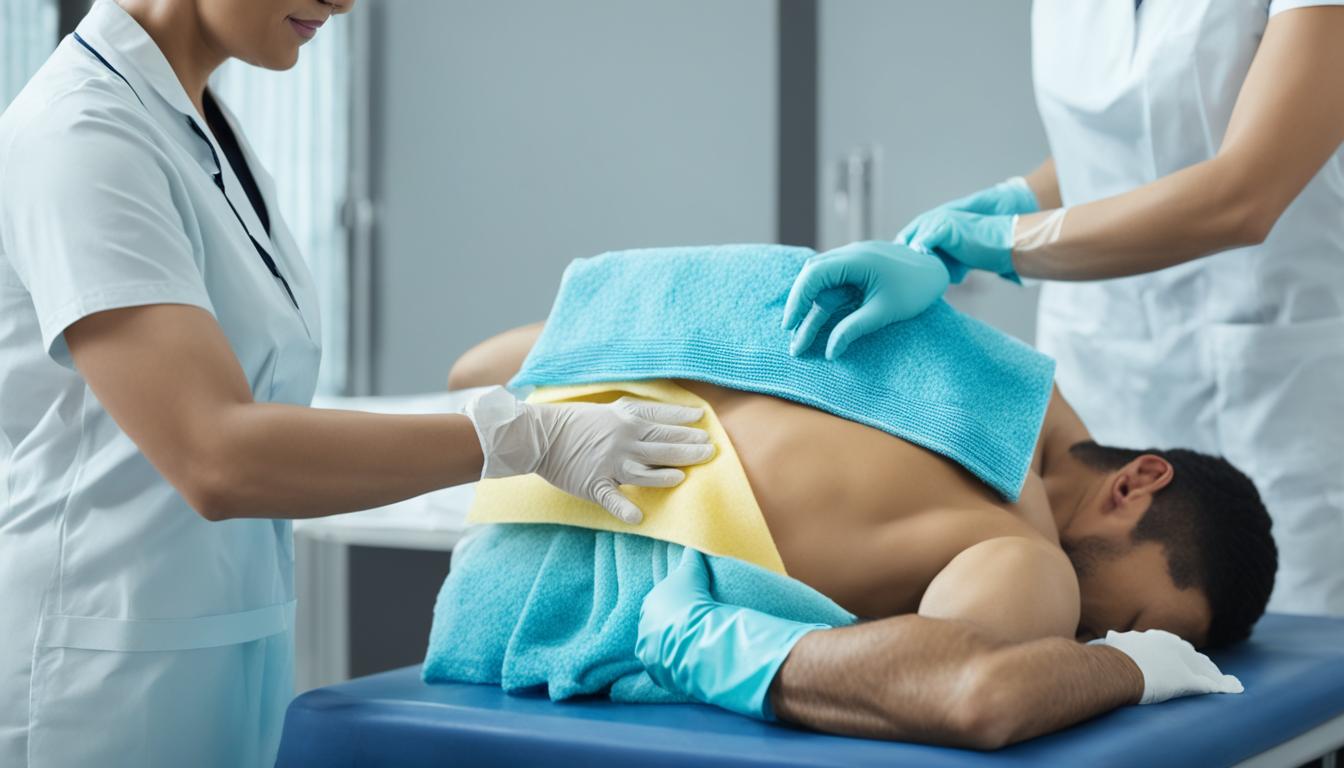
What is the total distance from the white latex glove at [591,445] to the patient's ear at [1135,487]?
1.75ft

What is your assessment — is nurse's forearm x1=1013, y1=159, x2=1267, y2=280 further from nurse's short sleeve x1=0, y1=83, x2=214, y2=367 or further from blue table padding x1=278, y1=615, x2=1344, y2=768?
nurse's short sleeve x1=0, y1=83, x2=214, y2=367

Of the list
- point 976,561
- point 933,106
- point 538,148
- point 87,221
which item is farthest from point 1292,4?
point 538,148

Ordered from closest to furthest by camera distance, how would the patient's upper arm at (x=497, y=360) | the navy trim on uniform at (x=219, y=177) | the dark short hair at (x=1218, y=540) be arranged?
1. the navy trim on uniform at (x=219, y=177)
2. the dark short hair at (x=1218, y=540)
3. the patient's upper arm at (x=497, y=360)

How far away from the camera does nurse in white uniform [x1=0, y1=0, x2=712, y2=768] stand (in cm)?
97

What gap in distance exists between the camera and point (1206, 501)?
1443 mm

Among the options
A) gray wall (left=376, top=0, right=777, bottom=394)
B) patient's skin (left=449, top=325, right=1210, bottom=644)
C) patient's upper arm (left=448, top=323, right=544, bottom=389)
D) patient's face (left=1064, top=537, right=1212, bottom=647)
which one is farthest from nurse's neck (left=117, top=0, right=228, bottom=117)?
gray wall (left=376, top=0, right=777, bottom=394)

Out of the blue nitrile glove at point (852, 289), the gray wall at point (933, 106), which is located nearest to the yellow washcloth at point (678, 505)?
the blue nitrile glove at point (852, 289)

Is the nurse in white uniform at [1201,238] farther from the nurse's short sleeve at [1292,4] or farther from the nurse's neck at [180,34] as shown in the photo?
the nurse's neck at [180,34]

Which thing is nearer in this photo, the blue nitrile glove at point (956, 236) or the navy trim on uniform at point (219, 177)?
the navy trim on uniform at point (219, 177)

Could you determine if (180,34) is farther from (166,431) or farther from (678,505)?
(678,505)

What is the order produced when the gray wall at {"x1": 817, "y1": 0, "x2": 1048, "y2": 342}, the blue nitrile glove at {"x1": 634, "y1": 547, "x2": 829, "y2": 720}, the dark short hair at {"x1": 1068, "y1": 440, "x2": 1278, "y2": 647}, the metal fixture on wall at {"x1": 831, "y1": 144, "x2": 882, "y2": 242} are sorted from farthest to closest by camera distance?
the metal fixture on wall at {"x1": 831, "y1": 144, "x2": 882, "y2": 242}, the gray wall at {"x1": 817, "y1": 0, "x2": 1048, "y2": 342}, the dark short hair at {"x1": 1068, "y1": 440, "x2": 1278, "y2": 647}, the blue nitrile glove at {"x1": 634, "y1": 547, "x2": 829, "y2": 720}

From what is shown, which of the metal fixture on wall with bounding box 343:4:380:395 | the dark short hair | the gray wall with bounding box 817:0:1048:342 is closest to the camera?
the dark short hair

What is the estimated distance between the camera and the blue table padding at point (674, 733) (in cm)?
94

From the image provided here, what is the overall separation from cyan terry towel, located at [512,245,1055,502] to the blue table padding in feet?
1.05
